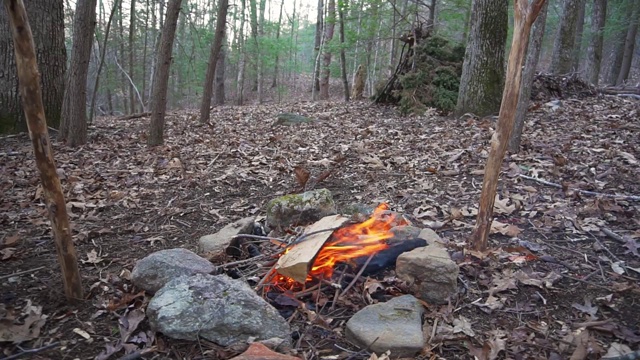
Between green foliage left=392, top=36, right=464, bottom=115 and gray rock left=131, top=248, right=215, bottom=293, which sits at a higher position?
→ green foliage left=392, top=36, right=464, bottom=115

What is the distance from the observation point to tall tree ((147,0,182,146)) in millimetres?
7434

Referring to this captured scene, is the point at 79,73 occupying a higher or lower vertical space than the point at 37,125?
higher

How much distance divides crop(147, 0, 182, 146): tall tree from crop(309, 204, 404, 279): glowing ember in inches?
218

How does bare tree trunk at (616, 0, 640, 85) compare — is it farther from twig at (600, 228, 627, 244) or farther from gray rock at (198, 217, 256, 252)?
gray rock at (198, 217, 256, 252)

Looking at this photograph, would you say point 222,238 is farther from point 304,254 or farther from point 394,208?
point 394,208

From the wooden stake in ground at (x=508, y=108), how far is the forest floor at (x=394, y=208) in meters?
0.31

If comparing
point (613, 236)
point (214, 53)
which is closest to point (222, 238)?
point (613, 236)

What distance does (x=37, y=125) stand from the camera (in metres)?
2.51

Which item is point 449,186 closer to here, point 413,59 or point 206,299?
point 206,299

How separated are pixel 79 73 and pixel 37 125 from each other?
5.89 m

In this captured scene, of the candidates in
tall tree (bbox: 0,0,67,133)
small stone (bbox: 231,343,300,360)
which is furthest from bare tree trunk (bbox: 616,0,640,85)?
tall tree (bbox: 0,0,67,133)

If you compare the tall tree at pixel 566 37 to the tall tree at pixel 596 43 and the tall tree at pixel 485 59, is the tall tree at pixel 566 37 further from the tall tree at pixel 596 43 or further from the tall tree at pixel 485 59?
the tall tree at pixel 485 59

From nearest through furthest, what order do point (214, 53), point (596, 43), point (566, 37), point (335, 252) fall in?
point (335, 252) → point (214, 53) → point (566, 37) → point (596, 43)

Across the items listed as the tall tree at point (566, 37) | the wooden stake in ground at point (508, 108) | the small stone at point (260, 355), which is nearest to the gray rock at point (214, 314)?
the small stone at point (260, 355)
